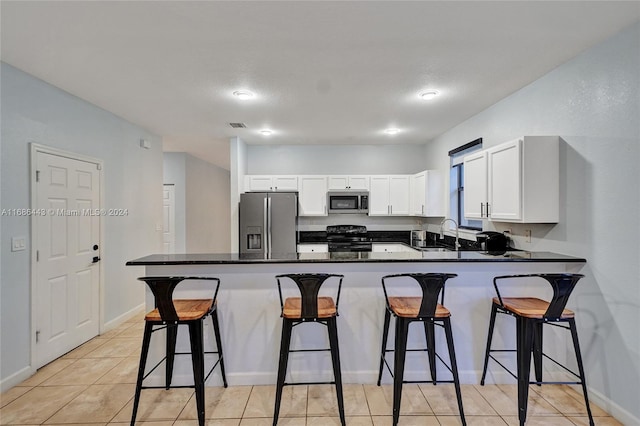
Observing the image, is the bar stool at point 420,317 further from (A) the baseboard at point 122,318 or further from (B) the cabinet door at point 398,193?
(A) the baseboard at point 122,318

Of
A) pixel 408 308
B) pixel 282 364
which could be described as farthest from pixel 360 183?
pixel 282 364

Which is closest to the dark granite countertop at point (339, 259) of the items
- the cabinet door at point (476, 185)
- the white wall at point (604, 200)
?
the white wall at point (604, 200)

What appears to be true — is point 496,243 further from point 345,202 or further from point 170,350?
point 170,350

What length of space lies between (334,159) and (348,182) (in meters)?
0.58

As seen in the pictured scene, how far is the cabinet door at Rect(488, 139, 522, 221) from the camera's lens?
8.50 ft

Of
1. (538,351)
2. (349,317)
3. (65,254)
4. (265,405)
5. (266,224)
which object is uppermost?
(266,224)

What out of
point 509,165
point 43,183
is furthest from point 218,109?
point 509,165

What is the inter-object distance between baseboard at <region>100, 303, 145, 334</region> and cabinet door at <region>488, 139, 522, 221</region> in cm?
435

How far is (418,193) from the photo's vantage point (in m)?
4.95

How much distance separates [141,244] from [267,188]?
1974 mm

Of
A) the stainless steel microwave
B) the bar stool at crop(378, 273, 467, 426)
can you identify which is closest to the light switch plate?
the bar stool at crop(378, 273, 467, 426)

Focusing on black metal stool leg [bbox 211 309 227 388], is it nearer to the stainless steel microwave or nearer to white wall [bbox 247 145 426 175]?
the stainless steel microwave

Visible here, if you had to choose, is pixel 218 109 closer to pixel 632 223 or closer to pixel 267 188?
pixel 267 188

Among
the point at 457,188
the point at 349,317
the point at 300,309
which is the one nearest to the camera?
the point at 300,309
